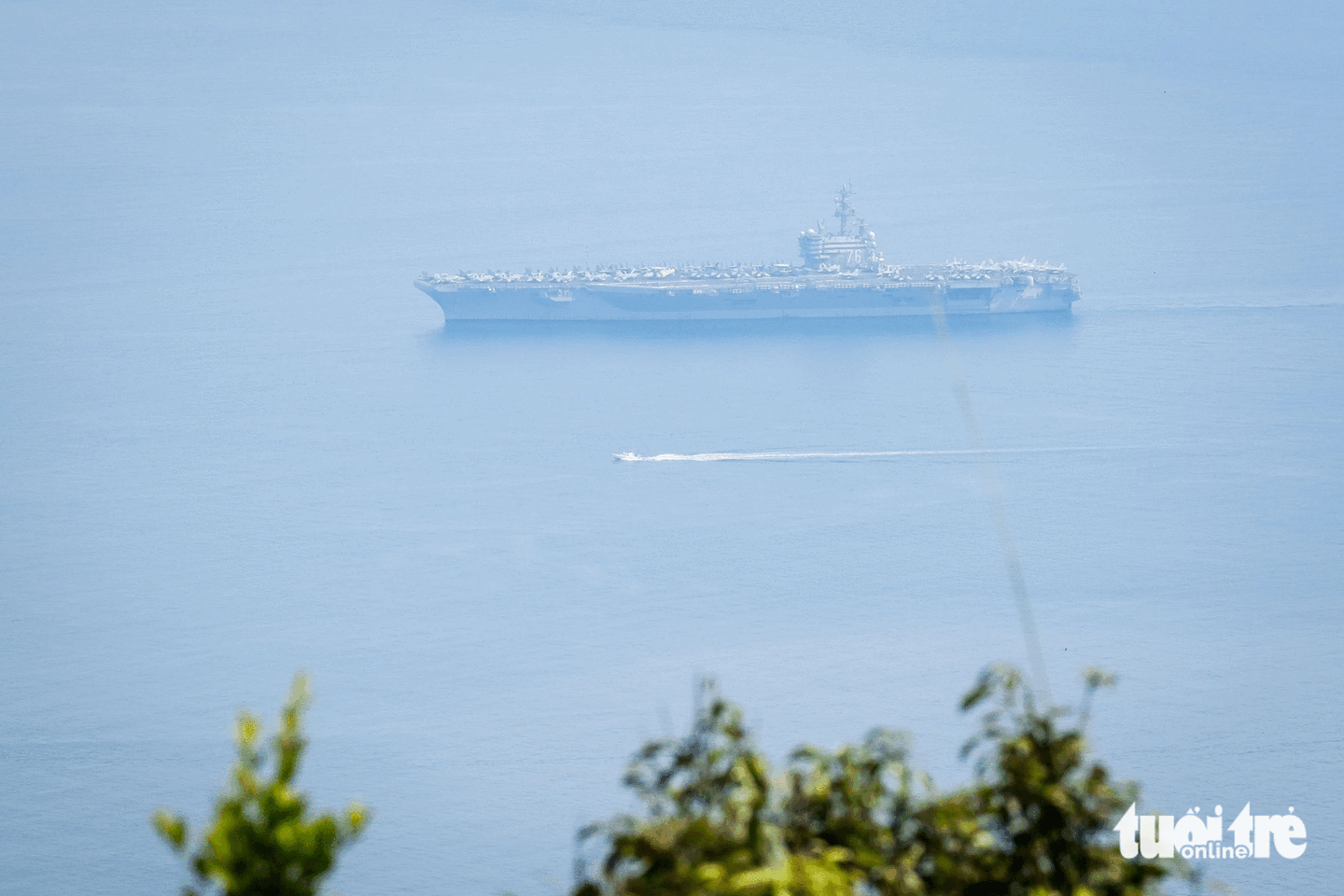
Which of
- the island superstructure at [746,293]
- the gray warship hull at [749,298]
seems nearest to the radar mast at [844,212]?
the island superstructure at [746,293]

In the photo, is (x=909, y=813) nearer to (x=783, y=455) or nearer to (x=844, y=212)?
(x=783, y=455)

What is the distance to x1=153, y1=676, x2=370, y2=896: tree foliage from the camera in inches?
72.3

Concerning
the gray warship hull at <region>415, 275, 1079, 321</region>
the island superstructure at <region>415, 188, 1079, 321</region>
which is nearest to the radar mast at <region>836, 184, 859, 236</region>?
the island superstructure at <region>415, 188, 1079, 321</region>

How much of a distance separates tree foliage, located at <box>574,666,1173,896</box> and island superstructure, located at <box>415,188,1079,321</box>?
126 ft

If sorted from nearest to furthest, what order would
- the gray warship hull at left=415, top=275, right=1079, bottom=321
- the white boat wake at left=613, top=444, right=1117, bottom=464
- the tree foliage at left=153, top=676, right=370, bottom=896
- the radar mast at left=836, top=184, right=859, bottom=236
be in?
1. the tree foliage at left=153, top=676, right=370, bottom=896
2. the white boat wake at left=613, top=444, right=1117, bottom=464
3. the gray warship hull at left=415, top=275, right=1079, bottom=321
4. the radar mast at left=836, top=184, right=859, bottom=236

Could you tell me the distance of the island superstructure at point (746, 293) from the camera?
40.9m

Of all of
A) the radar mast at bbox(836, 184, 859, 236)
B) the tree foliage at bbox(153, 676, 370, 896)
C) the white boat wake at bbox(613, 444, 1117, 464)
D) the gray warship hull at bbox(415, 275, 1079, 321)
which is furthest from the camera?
the radar mast at bbox(836, 184, 859, 236)

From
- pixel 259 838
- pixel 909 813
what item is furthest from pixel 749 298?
pixel 259 838

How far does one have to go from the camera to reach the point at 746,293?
41.2 m

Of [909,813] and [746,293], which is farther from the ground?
[746,293]

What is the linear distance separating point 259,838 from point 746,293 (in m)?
39.6

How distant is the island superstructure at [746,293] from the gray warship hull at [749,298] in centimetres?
2

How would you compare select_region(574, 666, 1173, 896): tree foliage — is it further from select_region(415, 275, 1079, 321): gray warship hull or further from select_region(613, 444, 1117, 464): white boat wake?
select_region(415, 275, 1079, 321): gray warship hull

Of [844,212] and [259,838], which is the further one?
[844,212]
